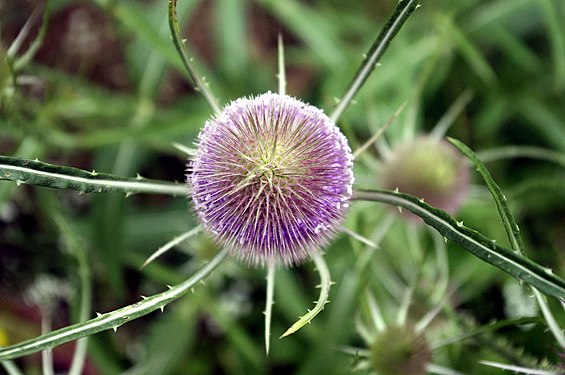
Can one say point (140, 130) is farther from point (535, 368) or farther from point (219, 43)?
point (535, 368)

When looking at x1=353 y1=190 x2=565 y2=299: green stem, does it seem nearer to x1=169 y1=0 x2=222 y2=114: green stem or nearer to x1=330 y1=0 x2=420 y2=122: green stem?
x1=330 y1=0 x2=420 y2=122: green stem

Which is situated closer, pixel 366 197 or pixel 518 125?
pixel 366 197

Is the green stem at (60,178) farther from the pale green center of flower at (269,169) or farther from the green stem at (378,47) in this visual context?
the green stem at (378,47)

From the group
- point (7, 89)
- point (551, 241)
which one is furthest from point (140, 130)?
point (551, 241)

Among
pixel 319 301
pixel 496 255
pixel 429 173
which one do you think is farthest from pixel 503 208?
pixel 429 173

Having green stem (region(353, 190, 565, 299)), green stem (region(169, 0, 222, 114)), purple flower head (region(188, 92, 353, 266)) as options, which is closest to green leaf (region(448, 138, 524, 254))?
green stem (region(353, 190, 565, 299))

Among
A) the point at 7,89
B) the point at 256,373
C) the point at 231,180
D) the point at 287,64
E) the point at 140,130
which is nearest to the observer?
the point at 231,180
